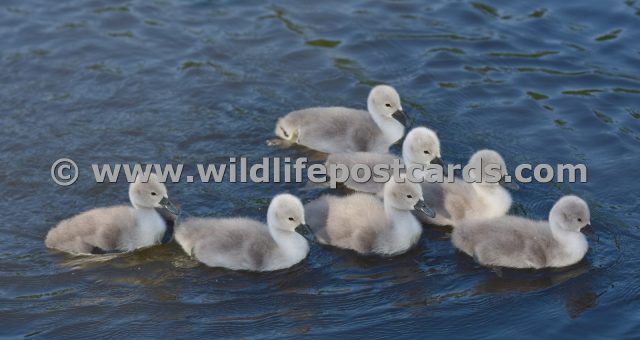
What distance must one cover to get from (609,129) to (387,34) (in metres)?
3.00

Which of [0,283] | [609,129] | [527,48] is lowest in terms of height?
[0,283]

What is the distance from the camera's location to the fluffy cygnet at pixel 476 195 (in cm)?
846

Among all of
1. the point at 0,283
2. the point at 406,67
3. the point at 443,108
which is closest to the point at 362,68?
the point at 406,67

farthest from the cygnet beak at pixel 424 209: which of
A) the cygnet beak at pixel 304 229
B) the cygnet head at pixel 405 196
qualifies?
the cygnet beak at pixel 304 229

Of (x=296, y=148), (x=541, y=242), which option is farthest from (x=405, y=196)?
(x=296, y=148)

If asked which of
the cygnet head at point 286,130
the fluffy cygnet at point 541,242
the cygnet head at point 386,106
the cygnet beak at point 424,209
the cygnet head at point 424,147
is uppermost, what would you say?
the cygnet head at point 386,106

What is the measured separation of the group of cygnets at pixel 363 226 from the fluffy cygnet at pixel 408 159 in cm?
1

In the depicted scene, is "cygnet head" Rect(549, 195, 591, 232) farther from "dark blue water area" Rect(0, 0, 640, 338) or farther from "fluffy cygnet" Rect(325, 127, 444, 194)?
"fluffy cygnet" Rect(325, 127, 444, 194)

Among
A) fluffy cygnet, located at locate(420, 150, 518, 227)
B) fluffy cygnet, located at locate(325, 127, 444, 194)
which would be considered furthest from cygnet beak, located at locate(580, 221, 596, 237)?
fluffy cygnet, located at locate(325, 127, 444, 194)

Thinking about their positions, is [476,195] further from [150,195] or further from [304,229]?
[150,195]

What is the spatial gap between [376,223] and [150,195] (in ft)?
5.59

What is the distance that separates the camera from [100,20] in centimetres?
1234

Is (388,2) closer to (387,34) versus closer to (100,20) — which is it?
(387,34)

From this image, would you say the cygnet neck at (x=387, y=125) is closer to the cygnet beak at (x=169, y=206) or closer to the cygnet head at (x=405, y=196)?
the cygnet head at (x=405, y=196)
